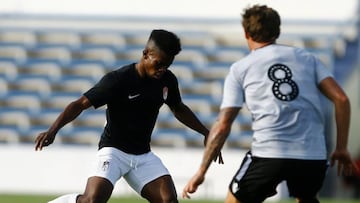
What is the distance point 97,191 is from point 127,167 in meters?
0.39

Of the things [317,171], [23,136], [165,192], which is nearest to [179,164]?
[23,136]

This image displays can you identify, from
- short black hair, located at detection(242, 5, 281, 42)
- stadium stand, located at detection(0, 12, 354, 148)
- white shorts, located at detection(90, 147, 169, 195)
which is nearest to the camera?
short black hair, located at detection(242, 5, 281, 42)

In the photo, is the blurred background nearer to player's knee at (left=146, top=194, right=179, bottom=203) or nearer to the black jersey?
the black jersey

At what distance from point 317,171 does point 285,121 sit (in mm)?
363

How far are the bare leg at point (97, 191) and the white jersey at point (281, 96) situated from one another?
1679 millimetres

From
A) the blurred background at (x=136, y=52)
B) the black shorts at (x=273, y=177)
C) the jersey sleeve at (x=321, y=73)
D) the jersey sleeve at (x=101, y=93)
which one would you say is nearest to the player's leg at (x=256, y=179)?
the black shorts at (x=273, y=177)

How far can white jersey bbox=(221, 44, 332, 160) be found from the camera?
6.89 metres

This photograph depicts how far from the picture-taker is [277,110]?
272 inches

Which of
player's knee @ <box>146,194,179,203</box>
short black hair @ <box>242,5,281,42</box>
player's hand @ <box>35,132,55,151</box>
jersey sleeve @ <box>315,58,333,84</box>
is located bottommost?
player's knee @ <box>146,194,179,203</box>

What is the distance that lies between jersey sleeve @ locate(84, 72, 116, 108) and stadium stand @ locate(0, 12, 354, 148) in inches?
442

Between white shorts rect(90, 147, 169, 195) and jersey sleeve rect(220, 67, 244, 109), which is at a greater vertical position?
jersey sleeve rect(220, 67, 244, 109)

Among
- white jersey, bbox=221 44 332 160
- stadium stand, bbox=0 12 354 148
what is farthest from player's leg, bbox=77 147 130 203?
stadium stand, bbox=0 12 354 148

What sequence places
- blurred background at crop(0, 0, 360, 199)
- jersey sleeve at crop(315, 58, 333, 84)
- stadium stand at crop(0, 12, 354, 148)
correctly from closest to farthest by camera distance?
jersey sleeve at crop(315, 58, 333, 84) → blurred background at crop(0, 0, 360, 199) → stadium stand at crop(0, 12, 354, 148)

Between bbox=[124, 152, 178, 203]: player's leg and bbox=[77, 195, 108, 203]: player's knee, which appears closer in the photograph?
bbox=[77, 195, 108, 203]: player's knee
